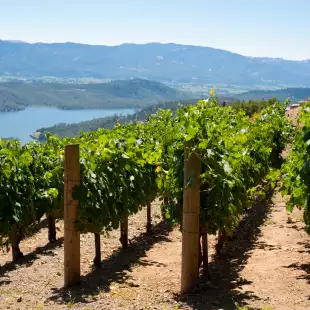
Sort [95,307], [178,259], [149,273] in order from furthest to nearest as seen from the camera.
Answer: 1. [178,259]
2. [149,273]
3. [95,307]

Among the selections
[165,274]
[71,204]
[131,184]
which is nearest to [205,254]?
[165,274]

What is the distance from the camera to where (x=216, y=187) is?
772cm

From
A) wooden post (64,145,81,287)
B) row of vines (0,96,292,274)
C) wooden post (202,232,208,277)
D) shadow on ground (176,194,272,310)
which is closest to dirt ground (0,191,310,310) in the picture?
shadow on ground (176,194,272,310)

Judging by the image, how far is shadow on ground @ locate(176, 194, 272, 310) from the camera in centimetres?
707

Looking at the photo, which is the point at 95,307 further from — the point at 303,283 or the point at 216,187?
the point at 303,283

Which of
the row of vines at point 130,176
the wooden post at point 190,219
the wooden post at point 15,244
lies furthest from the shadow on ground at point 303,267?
the wooden post at point 15,244

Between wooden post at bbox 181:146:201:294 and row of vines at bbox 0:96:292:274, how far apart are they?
0.62 feet

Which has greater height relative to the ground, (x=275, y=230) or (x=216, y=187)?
(x=216, y=187)

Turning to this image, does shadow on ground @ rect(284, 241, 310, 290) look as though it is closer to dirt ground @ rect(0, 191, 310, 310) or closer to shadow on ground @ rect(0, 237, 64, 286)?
dirt ground @ rect(0, 191, 310, 310)

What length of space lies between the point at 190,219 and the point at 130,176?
354cm

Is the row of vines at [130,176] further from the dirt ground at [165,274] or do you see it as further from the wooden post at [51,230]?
the dirt ground at [165,274]

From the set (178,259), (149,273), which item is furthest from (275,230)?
(149,273)

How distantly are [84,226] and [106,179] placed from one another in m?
1.36

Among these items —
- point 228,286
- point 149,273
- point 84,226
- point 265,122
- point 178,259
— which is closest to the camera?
point 228,286
